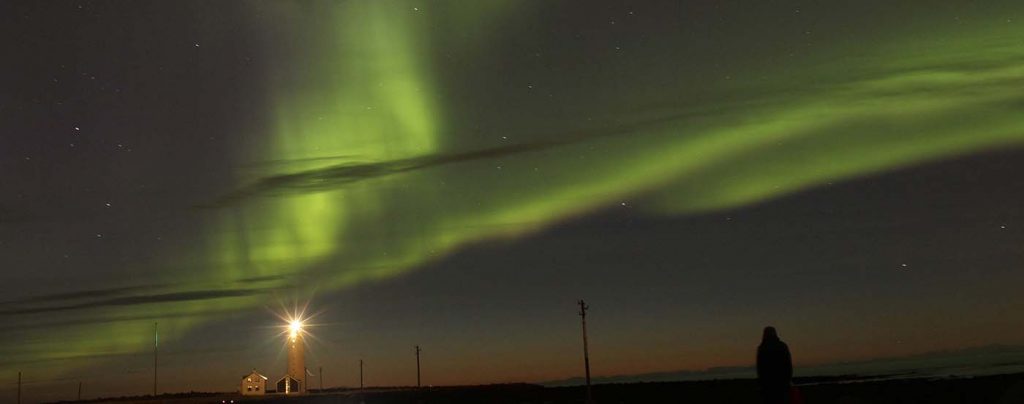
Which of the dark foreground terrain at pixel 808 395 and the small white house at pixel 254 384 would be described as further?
the small white house at pixel 254 384

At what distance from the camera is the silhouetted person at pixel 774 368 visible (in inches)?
472

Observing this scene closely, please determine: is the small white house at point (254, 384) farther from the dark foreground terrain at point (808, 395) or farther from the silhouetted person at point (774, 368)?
the silhouetted person at point (774, 368)

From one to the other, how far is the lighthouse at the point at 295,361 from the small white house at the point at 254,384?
717 centimetres

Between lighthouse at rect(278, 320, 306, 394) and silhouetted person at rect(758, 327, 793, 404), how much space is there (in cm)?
9518

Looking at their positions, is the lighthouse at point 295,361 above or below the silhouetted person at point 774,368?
above

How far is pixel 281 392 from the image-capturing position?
10738 centimetres

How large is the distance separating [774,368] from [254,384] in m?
106

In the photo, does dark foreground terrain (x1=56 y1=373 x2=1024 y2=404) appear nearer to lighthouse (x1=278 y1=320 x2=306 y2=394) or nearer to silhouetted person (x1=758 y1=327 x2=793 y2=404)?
silhouetted person (x1=758 y1=327 x2=793 y2=404)

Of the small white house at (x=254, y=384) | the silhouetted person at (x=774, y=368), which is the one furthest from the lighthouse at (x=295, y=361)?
the silhouetted person at (x=774, y=368)

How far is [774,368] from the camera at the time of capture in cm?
1201

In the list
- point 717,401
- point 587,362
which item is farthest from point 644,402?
point 587,362

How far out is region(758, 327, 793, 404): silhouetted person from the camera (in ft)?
39.4

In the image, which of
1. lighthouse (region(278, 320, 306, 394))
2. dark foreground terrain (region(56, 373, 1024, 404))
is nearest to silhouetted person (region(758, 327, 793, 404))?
dark foreground terrain (region(56, 373, 1024, 404))

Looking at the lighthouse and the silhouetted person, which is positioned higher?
the lighthouse
